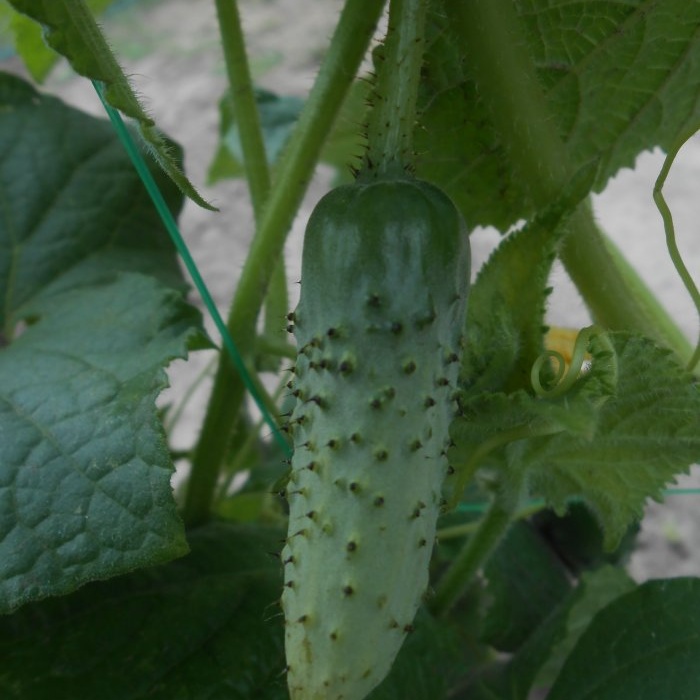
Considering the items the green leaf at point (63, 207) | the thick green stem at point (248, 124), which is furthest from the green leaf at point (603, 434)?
the green leaf at point (63, 207)

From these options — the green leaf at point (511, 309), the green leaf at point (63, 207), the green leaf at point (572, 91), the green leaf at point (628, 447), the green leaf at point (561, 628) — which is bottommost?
the green leaf at point (561, 628)

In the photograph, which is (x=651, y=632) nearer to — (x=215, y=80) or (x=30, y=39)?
(x=30, y=39)

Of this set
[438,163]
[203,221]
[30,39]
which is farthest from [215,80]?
[438,163]

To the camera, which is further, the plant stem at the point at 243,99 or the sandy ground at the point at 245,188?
the sandy ground at the point at 245,188

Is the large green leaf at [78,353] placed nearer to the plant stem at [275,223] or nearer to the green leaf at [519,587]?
the plant stem at [275,223]

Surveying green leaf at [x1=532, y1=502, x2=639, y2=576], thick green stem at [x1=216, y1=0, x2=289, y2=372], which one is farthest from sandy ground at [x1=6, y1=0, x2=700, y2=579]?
green leaf at [x1=532, y1=502, x2=639, y2=576]

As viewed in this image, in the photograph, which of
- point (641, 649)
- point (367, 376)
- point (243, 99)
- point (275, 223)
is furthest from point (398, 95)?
point (641, 649)
